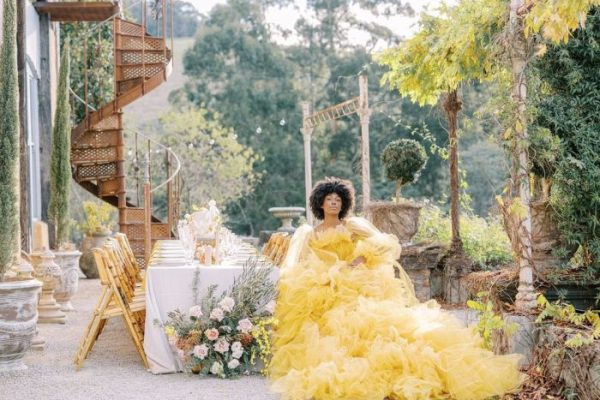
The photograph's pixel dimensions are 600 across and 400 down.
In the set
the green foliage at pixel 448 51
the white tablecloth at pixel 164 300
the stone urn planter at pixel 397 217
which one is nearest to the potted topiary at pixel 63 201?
the stone urn planter at pixel 397 217

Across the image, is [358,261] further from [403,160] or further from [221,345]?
[403,160]

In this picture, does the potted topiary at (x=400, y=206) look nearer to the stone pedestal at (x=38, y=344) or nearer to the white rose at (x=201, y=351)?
the stone pedestal at (x=38, y=344)

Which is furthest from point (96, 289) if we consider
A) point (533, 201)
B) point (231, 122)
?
point (231, 122)

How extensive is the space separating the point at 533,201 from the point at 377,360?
1937 millimetres

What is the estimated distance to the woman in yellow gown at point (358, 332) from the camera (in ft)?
14.3

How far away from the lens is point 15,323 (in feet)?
18.7

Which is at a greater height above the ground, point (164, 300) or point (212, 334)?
point (164, 300)

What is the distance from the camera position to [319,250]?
220 inches

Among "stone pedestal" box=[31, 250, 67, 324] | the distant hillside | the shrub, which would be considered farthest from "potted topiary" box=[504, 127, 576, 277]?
the distant hillside

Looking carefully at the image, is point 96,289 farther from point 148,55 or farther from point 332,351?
point 332,351

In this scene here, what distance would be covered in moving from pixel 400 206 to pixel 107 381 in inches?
189

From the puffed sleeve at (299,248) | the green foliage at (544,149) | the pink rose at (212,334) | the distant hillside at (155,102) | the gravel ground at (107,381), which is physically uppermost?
the distant hillside at (155,102)

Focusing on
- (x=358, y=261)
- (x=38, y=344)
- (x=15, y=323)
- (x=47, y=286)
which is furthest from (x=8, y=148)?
(x=358, y=261)

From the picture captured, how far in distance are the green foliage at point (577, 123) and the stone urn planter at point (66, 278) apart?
5731 millimetres
